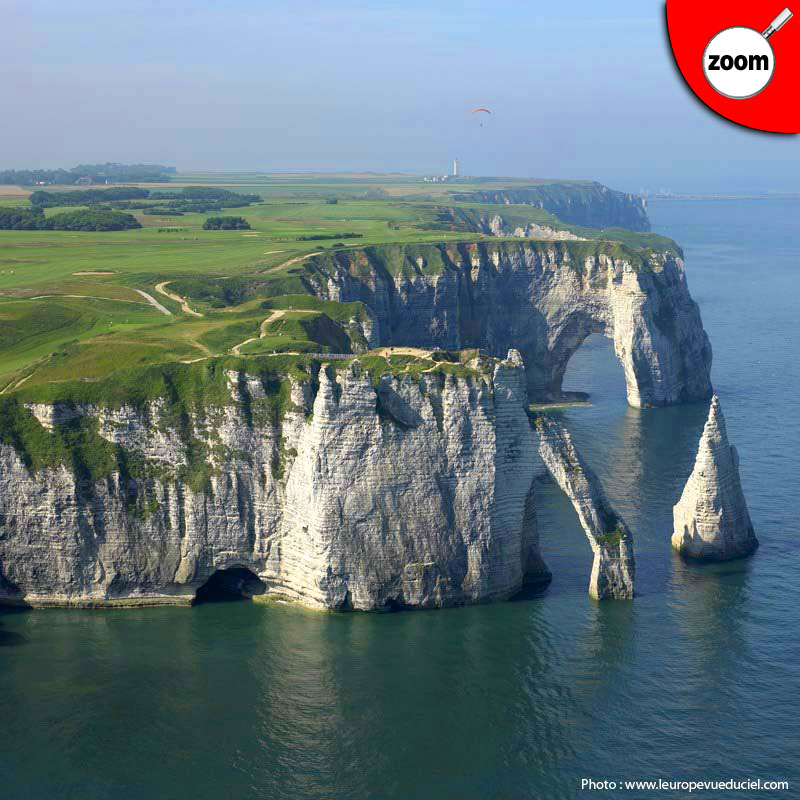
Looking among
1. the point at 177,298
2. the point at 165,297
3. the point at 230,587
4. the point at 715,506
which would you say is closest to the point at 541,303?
the point at 177,298

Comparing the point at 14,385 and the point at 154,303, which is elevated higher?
the point at 154,303

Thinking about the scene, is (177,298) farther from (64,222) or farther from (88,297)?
(64,222)

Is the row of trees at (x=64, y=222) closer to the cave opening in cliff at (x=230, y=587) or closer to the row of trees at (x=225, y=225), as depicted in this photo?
the row of trees at (x=225, y=225)

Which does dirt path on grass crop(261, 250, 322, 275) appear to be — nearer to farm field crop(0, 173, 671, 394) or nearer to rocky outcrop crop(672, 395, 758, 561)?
farm field crop(0, 173, 671, 394)

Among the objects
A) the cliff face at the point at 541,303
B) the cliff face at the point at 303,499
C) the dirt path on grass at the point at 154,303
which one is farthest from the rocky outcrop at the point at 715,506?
the cliff face at the point at 541,303

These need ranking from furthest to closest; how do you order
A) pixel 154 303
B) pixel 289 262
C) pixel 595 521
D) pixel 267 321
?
pixel 289 262 < pixel 154 303 < pixel 267 321 < pixel 595 521
